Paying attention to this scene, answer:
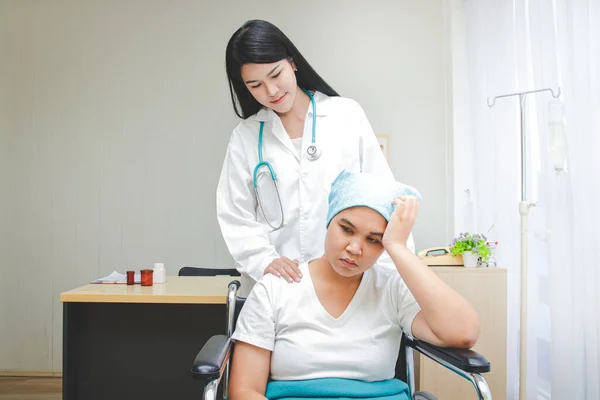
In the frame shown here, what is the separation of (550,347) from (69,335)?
1989 millimetres

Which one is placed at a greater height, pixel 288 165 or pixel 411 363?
pixel 288 165

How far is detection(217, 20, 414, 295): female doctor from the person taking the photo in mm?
1744

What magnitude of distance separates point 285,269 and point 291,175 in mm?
364

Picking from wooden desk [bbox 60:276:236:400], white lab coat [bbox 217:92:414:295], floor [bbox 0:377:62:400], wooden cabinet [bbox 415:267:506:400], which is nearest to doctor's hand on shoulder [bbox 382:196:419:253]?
white lab coat [bbox 217:92:414:295]

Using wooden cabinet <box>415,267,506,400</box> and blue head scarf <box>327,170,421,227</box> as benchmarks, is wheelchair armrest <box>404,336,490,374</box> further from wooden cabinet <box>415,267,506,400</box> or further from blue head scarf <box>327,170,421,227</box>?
wooden cabinet <box>415,267,506,400</box>

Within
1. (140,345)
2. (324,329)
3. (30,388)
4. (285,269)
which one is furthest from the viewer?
(30,388)

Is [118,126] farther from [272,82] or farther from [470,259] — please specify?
[272,82]

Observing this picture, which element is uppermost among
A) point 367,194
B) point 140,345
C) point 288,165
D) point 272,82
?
point 272,82

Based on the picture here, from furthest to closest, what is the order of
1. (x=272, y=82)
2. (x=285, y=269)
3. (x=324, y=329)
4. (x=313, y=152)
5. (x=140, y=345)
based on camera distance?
(x=140, y=345) → (x=313, y=152) → (x=272, y=82) → (x=285, y=269) → (x=324, y=329)

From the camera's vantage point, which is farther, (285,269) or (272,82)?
(272,82)

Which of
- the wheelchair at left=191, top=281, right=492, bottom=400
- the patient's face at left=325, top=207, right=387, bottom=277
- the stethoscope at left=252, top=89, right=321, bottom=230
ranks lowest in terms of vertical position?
the wheelchair at left=191, top=281, right=492, bottom=400

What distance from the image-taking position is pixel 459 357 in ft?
4.05

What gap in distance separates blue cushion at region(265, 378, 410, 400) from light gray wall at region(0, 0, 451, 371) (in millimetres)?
2766

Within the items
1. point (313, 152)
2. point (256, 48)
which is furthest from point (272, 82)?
point (313, 152)
